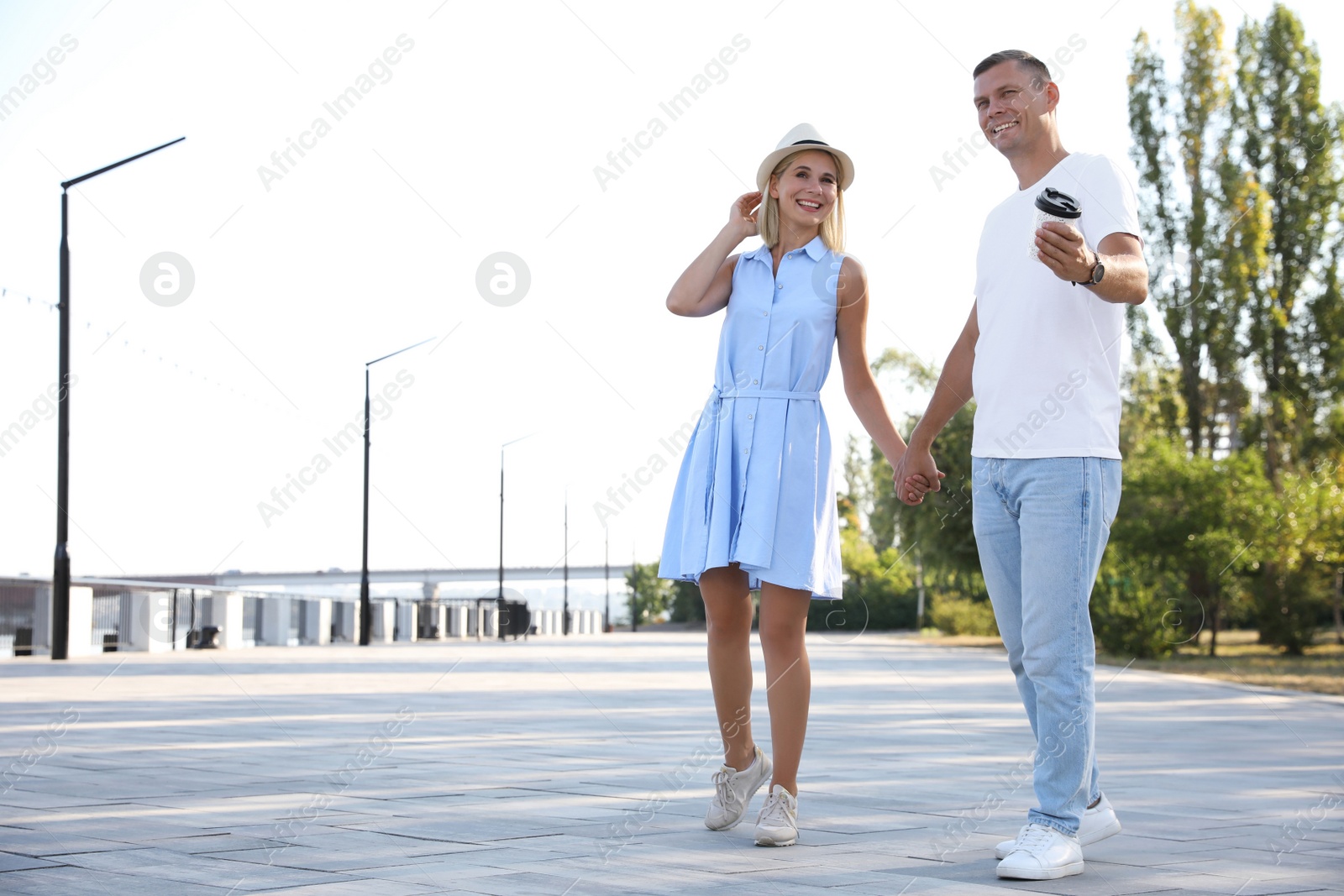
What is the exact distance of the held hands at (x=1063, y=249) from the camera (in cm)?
314

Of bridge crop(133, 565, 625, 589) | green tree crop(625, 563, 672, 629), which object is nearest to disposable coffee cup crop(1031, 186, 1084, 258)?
bridge crop(133, 565, 625, 589)

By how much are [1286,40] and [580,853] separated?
35.2m

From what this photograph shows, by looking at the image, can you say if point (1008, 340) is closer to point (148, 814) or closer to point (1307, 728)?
point (148, 814)

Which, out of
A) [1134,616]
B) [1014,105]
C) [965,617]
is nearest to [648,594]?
[965,617]

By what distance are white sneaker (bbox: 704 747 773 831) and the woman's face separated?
68.8 inches

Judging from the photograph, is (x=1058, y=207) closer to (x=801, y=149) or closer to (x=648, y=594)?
(x=801, y=149)

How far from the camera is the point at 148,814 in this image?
423cm

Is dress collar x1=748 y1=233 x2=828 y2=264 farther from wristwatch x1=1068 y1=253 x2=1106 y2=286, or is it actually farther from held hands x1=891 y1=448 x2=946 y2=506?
wristwatch x1=1068 y1=253 x2=1106 y2=286

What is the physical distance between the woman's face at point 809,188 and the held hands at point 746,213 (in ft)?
0.33

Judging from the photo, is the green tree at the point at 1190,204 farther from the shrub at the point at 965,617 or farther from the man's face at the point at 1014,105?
the man's face at the point at 1014,105

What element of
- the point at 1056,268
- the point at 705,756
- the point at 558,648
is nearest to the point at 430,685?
the point at 705,756

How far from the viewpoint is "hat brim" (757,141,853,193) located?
14.1 feet

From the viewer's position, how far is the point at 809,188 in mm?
4375

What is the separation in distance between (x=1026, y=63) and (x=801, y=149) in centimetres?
80
